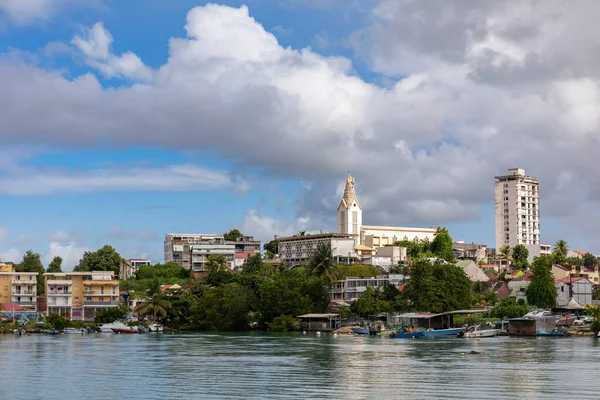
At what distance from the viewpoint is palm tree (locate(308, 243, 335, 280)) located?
126m

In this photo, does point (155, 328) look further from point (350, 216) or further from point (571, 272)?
point (350, 216)

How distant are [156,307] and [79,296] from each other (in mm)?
16013

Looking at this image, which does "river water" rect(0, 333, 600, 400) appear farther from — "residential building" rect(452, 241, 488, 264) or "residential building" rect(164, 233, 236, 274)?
"residential building" rect(452, 241, 488, 264)

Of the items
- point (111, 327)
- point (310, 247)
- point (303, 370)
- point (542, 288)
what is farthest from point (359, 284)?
point (303, 370)

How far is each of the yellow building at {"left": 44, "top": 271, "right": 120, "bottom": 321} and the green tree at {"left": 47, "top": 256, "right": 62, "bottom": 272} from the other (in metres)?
36.7

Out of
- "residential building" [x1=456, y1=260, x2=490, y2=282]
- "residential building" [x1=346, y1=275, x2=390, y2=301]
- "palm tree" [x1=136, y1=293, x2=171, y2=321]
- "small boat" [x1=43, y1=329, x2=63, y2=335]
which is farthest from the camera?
"residential building" [x1=456, y1=260, x2=490, y2=282]

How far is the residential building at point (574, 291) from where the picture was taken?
116 meters

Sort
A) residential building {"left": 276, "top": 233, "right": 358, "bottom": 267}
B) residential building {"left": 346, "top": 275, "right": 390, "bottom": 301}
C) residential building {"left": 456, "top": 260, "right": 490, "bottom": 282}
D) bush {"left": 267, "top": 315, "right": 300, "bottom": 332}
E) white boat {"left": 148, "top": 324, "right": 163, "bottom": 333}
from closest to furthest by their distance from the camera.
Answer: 1. bush {"left": 267, "top": 315, "right": 300, "bottom": 332}
2. white boat {"left": 148, "top": 324, "right": 163, "bottom": 333}
3. residential building {"left": 346, "top": 275, "right": 390, "bottom": 301}
4. residential building {"left": 456, "top": 260, "right": 490, "bottom": 282}
5. residential building {"left": 276, "top": 233, "right": 358, "bottom": 267}

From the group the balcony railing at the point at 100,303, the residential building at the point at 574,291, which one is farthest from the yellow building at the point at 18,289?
the residential building at the point at 574,291

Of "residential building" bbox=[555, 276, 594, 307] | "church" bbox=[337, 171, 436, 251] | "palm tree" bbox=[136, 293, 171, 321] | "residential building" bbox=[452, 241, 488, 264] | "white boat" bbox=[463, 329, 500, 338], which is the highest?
"church" bbox=[337, 171, 436, 251]

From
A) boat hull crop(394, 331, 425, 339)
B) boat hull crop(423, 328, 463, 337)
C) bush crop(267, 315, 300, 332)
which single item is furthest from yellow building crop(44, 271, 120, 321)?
boat hull crop(423, 328, 463, 337)

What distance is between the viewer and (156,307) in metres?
116

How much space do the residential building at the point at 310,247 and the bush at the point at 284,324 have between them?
44.9 metres

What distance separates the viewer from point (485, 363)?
195ft
